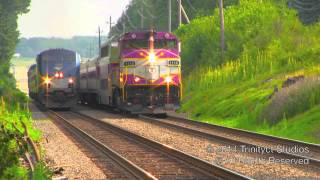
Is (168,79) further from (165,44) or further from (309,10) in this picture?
(309,10)

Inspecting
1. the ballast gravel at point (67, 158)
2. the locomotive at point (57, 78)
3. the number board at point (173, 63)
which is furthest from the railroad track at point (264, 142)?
the locomotive at point (57, 78)

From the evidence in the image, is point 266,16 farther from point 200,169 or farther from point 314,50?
point 200,169

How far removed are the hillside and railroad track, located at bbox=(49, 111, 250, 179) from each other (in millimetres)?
4537

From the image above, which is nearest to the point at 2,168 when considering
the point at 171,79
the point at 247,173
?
the point at 247,173

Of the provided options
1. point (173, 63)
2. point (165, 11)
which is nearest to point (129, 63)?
point (173, 63)

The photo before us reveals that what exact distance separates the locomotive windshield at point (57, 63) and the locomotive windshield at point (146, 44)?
9594 mm

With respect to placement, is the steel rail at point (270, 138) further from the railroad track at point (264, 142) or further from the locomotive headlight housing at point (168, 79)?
the locomotive headlight housing at point (168, 79)

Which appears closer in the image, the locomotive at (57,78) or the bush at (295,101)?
the bush at (295,101)

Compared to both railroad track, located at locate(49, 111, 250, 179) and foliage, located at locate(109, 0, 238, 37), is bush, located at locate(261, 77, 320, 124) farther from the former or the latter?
foliage, located at locate(109, 0, 238, 37)

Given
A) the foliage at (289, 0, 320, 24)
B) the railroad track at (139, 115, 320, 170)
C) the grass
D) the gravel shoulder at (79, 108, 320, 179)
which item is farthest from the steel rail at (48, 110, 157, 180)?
the foliage at (289, 0, 320, 24)

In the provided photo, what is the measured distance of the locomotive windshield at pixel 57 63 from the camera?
36594 millimetres

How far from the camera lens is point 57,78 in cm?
3644

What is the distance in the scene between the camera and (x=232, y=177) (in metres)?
10.7

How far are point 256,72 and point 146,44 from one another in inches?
273
